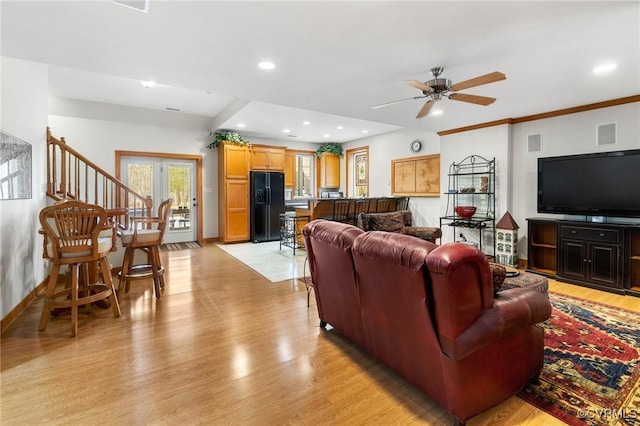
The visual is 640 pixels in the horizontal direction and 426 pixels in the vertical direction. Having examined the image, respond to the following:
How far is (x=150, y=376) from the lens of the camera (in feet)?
6.78

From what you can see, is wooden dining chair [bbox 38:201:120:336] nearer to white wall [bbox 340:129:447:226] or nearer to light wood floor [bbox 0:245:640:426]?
light wood floor [bbox 0:245:640:426]

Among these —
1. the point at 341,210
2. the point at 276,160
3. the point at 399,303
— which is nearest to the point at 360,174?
the point at 276,160

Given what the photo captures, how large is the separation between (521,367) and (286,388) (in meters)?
1.41

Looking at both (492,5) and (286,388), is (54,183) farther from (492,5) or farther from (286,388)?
(492,5)

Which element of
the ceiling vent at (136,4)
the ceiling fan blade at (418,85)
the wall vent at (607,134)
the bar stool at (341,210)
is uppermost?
the ceiling vent at (136,4)

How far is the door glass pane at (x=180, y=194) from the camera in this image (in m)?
7.10

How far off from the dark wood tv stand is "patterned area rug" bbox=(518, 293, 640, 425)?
0.76 metres

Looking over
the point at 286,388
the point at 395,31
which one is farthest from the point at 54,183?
the point at 395,31

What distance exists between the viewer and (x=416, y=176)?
265 inches

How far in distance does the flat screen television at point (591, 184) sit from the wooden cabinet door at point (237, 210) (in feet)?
18.8

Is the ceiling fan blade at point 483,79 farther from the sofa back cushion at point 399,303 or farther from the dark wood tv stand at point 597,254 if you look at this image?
the dark wood tv stand at point 597,254

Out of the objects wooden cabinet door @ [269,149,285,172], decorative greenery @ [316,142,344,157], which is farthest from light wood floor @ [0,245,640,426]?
decorative greenery @ [316,142,344,157]

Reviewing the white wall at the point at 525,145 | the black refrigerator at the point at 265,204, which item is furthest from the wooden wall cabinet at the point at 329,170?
the white wall at the point at 525,145

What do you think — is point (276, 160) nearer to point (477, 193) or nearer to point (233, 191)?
point (233, 191)
